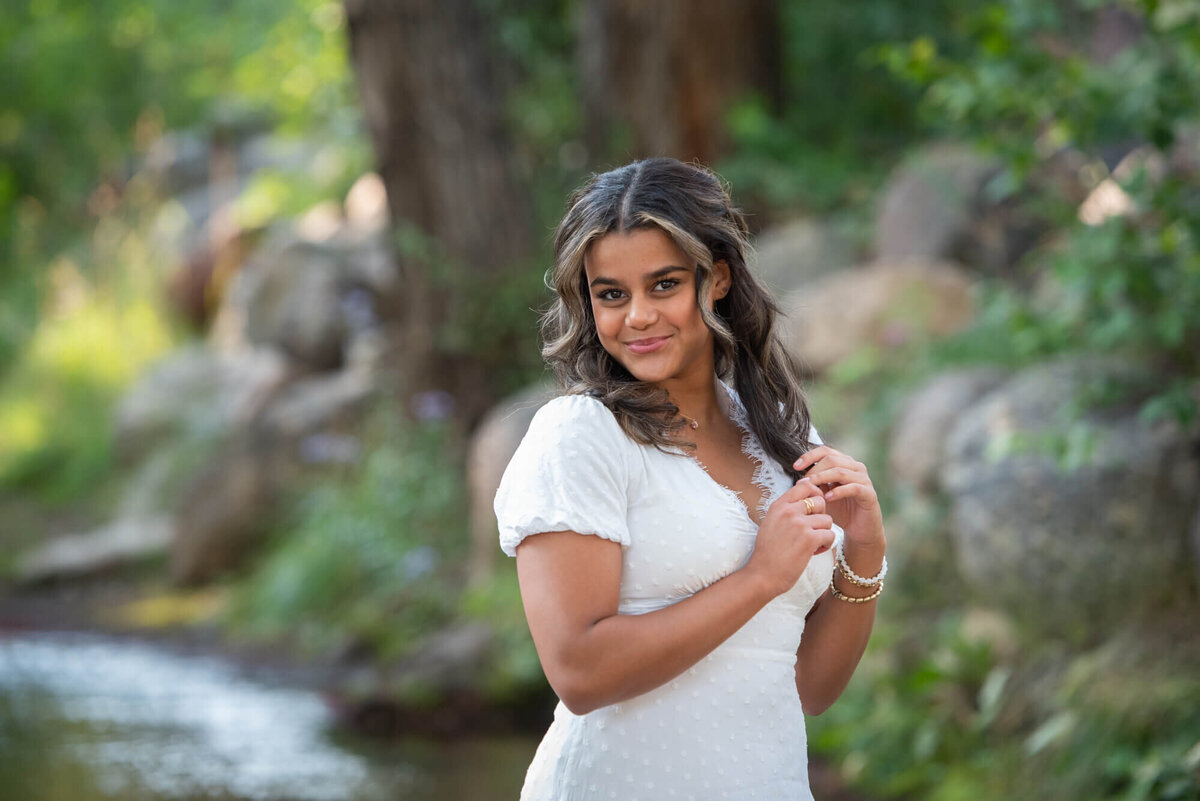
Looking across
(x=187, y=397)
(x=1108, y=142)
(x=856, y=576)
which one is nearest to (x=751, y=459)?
(x=856, y=576)

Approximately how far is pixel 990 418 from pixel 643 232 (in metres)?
2.47

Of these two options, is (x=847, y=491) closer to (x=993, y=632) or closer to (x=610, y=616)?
(x=610, y=616)

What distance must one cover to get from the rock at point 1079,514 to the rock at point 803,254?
2624 millimetres

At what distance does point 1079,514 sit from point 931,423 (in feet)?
3.25

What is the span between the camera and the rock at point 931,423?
4531 mm

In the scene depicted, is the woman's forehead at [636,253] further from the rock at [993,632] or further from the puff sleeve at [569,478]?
the rock at [993,632]

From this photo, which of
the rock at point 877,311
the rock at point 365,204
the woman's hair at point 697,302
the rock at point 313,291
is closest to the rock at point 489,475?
the rock at point 877,311

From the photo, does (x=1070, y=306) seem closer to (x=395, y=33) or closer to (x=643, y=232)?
(x=643, y=232)

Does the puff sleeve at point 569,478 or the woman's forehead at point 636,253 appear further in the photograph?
the woman's forehead at point 636,253

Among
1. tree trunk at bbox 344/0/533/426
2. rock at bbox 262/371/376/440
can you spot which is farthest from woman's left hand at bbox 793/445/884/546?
rock at bbox 262/371/376/440

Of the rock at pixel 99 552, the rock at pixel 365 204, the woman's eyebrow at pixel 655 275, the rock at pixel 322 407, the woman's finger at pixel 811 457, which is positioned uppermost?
the rock at pixel 365 204

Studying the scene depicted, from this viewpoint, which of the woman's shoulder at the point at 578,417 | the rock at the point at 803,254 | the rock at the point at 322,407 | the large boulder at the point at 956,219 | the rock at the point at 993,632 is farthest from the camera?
the rock at the point at 322,407

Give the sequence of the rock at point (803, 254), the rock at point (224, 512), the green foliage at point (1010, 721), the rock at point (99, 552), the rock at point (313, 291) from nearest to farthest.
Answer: the green foliage at point (1010, 721), the rock at point (803, 254), the rock at point (224, 512), the rock at point (99, 552), the rock at point (313, 291)

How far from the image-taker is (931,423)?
4.55 m
